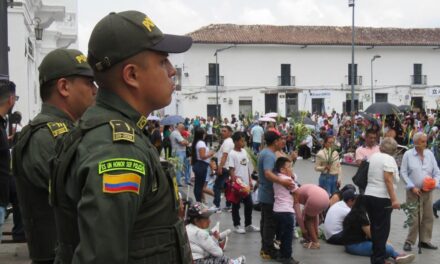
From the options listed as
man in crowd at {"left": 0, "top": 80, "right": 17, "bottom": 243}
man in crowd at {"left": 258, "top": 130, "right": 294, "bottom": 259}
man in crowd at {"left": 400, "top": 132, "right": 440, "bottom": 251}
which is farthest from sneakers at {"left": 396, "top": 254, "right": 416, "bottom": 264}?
man in crowd at {"left": 0, "top": 80, "right": 17, "bottom": 243}

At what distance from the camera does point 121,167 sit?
1.81 m

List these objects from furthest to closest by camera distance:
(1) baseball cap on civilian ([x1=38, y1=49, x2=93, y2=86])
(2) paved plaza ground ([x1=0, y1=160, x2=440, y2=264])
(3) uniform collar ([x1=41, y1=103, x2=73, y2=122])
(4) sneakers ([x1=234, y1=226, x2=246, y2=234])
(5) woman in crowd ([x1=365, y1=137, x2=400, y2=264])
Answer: (4) sneakers ([x1=234, y1=226, x2=246, y2=234]) < (5) woman in crowd ([x1=365, y1=137, x2=400, y2=264]) < (2) paved plaza ground ([x1=0, y1=160, x2=440, y2=264]) < (3) uniform collar ([x1=41, y1=103, x2=73, y2=122]) < (1) baseball cap on civilian ([x1=38, y1=49, x2=93, y2=86])

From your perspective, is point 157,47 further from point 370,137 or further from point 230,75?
point 230,75

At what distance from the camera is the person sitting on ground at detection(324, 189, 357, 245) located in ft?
29.9

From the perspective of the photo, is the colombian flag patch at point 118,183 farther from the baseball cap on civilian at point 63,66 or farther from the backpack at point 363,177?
the backpack at point 363,177

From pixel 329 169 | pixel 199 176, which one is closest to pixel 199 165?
pixel 199 176

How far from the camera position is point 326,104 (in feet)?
185

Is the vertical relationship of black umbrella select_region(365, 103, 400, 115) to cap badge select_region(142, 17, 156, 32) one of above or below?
above

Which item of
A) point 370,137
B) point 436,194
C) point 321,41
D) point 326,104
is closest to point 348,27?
point 321,41

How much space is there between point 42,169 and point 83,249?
1385 mm

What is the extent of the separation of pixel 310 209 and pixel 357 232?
0.76 m

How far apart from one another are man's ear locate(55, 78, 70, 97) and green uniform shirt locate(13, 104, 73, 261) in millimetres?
Answer: 177

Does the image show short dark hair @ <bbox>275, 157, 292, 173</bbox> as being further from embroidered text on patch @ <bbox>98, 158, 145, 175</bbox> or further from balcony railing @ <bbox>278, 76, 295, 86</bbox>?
balcony railing @ <bbox>278, 76, 295, 86</bbox>

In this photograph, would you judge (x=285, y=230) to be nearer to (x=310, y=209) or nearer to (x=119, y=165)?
(x=310, y=209)
